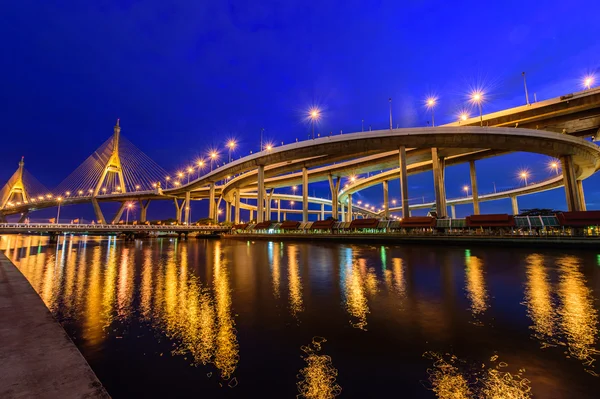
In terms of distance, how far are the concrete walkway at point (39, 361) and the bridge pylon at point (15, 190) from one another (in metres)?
116

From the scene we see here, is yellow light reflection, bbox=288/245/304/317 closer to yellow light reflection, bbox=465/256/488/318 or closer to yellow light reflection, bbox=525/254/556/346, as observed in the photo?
yellow light reflection, bbox=465/256/488/318

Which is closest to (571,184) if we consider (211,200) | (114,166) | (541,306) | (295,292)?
(541,306)

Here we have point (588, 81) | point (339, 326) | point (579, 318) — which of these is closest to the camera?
point (339, 326)

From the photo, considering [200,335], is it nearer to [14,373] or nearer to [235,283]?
[14,373]

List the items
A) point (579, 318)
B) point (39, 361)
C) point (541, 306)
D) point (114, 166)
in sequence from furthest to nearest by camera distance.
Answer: point (114, 166) → point (541, 306) → point (579, 318) → point (39, 361)

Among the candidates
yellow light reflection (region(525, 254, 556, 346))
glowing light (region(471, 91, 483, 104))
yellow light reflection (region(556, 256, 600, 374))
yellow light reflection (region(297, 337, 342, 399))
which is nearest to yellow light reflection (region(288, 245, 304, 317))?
yellow light reflection (region(297, 337, 342, 399))

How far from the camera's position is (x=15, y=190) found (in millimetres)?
88438

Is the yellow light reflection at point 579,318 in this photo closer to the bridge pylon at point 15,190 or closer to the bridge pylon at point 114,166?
the bridge pylon at point 114,166

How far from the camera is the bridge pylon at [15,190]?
84.4 metres

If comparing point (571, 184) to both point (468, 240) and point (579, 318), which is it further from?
point (579, 318)

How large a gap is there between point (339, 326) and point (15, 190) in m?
125

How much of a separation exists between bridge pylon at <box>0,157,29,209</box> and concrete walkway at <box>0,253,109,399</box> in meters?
116

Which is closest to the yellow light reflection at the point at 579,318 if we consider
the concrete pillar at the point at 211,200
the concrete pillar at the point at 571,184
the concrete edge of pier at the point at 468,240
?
the concrete edge of pier at the point at 468,240

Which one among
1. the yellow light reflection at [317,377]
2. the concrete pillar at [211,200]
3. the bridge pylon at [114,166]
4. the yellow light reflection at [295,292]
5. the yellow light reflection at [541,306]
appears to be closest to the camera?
the yellow light reflection at [317,377]
